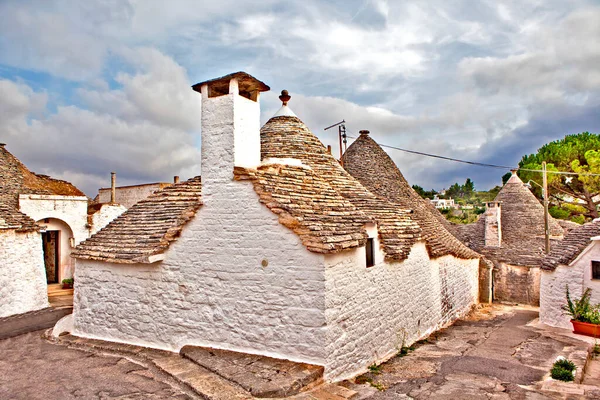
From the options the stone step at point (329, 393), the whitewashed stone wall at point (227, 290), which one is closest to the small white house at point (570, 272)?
the stone step at point (329, 393)

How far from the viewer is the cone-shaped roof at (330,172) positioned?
8.97 m

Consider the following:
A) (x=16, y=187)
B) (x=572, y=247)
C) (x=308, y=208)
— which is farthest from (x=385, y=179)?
(x=16, y=187)

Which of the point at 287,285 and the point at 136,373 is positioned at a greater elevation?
the point at 287,285

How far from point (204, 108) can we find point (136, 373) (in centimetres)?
427

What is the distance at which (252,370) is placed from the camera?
581cm

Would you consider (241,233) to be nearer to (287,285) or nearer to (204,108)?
(287,285)

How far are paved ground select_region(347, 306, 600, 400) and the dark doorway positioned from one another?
13.5m

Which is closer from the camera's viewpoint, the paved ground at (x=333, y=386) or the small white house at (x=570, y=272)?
the paved ground at (x=333, y=386)

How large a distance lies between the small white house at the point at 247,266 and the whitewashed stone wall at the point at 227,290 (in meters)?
0.02

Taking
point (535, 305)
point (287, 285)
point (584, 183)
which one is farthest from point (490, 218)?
point (287, 285)

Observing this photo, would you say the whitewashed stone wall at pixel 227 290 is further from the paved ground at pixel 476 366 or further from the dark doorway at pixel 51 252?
the dark doorway at pixel 51 252

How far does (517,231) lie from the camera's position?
792 inches

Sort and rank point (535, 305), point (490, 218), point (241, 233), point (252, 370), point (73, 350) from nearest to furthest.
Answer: point (252, 370), point (241, 233), point (73, 350), point (535, 305), point (490, 218)

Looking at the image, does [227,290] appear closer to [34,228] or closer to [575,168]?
[34,228]
